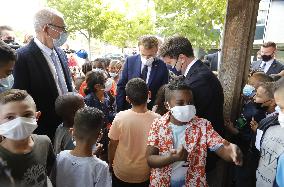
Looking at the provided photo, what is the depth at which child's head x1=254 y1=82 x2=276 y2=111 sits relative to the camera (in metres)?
3.22

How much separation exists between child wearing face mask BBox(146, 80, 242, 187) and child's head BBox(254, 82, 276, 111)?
114cm

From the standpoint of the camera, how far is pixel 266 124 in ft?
9.15

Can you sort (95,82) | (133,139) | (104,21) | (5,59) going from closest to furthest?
(5,59) → (133,139) → (95,82) → (104,21)

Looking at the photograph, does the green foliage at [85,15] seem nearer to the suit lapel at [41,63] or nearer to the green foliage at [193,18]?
the green foliage at [193,18]

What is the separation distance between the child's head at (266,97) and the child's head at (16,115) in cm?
242

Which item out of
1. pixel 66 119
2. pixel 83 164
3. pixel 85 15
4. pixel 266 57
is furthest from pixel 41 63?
pixel 85 15

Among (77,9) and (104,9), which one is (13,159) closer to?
(104,9)

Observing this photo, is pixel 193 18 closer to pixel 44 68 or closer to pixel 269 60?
pixel 269 60

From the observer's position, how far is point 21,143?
6.82ft

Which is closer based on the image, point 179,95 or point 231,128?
point 179,95

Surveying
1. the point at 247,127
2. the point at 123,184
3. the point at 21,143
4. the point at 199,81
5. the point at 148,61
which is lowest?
the point at 123,184

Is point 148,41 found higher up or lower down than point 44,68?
higher up

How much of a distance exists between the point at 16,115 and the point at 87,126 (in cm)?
53

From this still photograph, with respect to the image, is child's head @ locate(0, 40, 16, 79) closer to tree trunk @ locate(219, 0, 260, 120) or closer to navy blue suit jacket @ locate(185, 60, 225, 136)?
navy blue suit jacket @ locate(185, 60, 225, 136)
